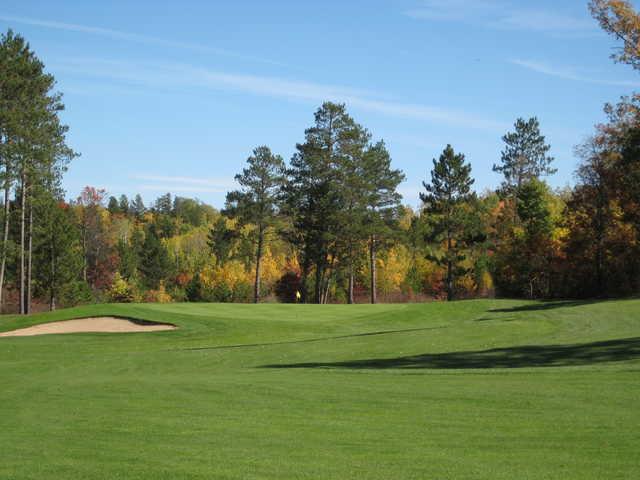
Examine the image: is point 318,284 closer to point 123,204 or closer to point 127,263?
point 127,263

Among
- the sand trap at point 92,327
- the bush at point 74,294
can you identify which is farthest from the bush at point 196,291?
the sand trap at point 92,327

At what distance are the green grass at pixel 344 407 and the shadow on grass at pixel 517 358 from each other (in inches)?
2.6

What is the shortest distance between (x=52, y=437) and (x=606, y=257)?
47.8 meters

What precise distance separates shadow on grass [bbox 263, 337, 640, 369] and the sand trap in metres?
12.4

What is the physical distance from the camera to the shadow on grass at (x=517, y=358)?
697 inches

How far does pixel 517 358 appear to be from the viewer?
1897cm

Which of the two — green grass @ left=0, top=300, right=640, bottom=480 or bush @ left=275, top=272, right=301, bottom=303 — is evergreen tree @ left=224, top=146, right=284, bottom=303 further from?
green grass @ left=0, top=300, right=640, bottom=480

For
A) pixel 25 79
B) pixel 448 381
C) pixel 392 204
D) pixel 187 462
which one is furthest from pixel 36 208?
pixel 187 462

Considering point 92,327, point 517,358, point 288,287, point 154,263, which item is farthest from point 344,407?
point 154,263

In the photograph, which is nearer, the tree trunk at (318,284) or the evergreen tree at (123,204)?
the tree trunk at (318,284)

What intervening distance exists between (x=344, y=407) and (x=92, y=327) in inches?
883

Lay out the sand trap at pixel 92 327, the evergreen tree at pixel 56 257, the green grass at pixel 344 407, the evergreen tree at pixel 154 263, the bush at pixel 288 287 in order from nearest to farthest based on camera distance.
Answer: the green grass at pixel 344 407, the sand trap at pixel 92 327, the evergreen tree at pixel 56 257, the bush at pixel 288 287, the evergreen tree at pixel 154 263

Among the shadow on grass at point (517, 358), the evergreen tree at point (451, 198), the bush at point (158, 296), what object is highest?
the evergreen tree at point (451, 198)

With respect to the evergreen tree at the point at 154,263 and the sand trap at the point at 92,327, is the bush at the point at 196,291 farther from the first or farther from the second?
the sand trap at the point at 92,327
